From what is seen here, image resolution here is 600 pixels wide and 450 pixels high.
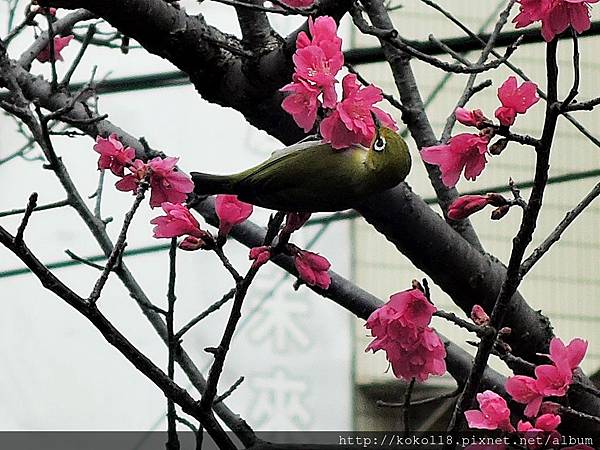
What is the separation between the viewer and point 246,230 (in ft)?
2.13

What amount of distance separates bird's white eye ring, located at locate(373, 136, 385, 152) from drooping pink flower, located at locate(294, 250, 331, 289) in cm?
7

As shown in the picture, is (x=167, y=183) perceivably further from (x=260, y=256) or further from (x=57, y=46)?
(x=57, y=46)

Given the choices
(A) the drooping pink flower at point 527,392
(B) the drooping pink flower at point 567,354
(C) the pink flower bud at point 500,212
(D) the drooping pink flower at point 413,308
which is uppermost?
(C) the pink flower bud at point 500,212

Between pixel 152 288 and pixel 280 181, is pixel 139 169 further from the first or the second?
pixel 152 288

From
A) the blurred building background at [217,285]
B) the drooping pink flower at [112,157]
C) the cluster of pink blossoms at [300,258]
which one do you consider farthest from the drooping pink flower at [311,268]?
the blurred building background at [217,285]

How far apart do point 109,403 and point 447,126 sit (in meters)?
0.95

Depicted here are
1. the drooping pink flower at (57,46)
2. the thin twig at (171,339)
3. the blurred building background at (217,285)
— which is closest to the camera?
the thin twig at (171,339)

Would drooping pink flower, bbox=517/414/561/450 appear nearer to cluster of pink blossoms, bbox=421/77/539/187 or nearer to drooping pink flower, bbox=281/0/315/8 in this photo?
cluster of pink blossoms, bbox=421/77/539/187

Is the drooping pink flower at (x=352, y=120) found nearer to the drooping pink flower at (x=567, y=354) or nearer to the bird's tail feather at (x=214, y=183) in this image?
the bird's tail feather at (x=214, y=183)

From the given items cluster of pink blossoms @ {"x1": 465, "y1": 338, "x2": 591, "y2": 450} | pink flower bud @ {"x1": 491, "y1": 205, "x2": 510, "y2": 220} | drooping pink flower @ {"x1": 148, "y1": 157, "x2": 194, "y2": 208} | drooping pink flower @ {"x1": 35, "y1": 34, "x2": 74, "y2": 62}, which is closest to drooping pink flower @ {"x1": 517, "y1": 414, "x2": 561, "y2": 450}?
cluster of pink blossoms @ {"x1": 465, "y1": 338, "x2": 591, "y2": 450}

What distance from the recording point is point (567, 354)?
46 cm

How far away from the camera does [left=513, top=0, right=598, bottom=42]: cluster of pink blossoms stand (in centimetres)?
37

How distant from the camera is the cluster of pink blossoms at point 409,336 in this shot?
42cm

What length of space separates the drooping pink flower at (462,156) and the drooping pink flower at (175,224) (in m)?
0.12
